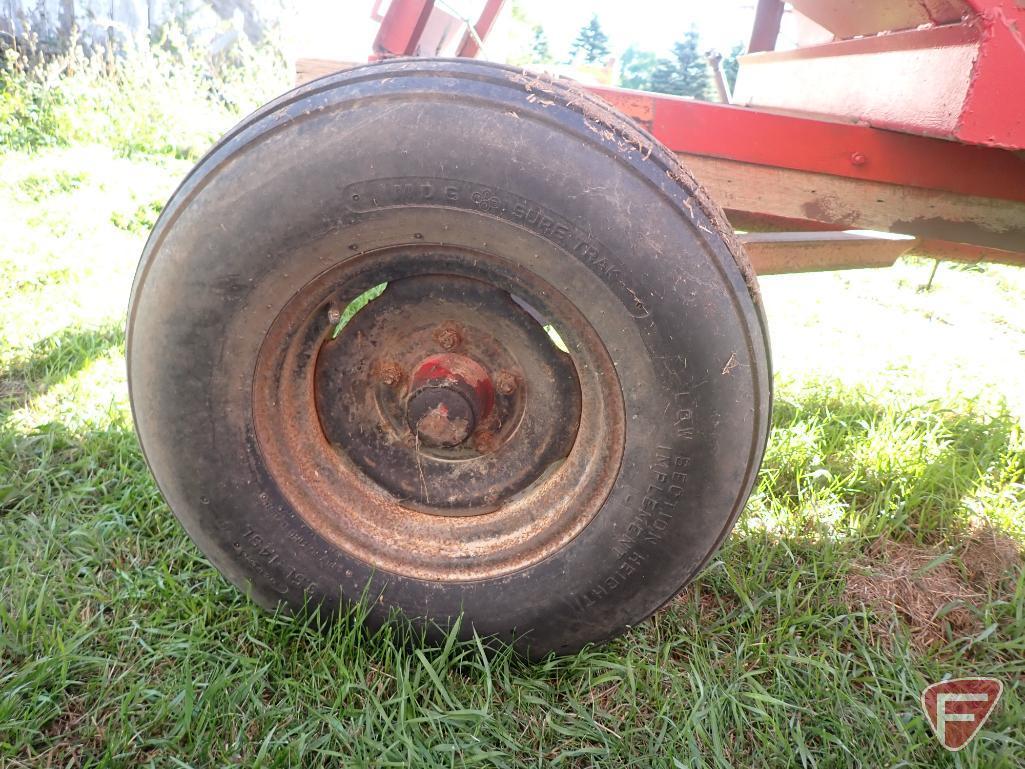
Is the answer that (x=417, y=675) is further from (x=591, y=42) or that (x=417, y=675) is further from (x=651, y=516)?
(x=591, y=42)

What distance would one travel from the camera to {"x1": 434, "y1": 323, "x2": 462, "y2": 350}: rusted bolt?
1592mm

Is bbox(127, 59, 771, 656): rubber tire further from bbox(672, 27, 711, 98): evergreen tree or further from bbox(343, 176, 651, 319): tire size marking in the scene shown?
bbox(672, 27, 711, 98): evergreen tree

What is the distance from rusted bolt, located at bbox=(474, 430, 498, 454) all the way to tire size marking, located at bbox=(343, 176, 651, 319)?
49cm

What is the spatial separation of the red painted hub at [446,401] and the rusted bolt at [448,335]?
0.04 m

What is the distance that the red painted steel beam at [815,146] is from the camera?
171 cm

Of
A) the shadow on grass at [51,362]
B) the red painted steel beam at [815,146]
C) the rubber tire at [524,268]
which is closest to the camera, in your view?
the rubber tire at [524,268]

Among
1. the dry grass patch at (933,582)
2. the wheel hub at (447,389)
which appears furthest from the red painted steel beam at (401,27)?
the dry grass patch at (933,582)

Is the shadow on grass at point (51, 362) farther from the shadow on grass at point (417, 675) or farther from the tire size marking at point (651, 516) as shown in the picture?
the tire size marking at point (651, 516)

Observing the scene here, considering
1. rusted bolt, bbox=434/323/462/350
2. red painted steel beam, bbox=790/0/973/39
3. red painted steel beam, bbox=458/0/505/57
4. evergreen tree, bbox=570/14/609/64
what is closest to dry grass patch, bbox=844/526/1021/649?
rusted bolt, bbox=434/323/462/350

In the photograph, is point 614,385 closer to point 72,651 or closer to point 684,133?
point 684,133

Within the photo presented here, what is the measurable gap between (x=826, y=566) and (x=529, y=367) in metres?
1.01

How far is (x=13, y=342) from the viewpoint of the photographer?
2.79m

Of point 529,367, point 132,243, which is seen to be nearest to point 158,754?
point 529,367

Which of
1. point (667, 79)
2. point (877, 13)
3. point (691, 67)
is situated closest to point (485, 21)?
point (877, 13)
